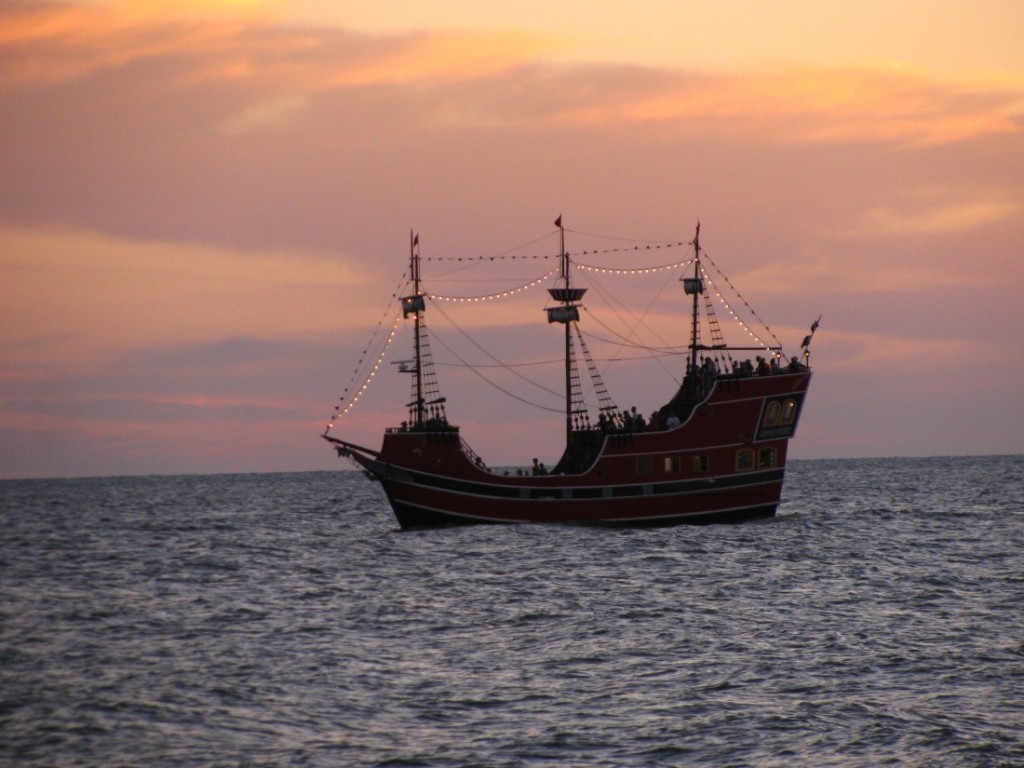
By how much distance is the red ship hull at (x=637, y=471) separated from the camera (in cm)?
6016

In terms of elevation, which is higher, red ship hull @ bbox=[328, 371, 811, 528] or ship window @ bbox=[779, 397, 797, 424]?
ship window @ bbox=[779, 397, 797, 424]

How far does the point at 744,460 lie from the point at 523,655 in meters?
32.8

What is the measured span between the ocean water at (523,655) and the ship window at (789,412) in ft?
21.3

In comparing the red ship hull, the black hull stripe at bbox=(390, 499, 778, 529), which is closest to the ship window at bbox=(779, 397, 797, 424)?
the red ship hull

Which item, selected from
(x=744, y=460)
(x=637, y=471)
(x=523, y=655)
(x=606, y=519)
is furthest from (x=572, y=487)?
(x=523, y=655)

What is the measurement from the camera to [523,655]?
30.4 m

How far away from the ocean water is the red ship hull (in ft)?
13.5

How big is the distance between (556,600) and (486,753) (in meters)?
17.0

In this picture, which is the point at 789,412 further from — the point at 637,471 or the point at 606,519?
the point at 606,519

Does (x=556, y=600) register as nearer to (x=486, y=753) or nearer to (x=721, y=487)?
(x=486, y=753)

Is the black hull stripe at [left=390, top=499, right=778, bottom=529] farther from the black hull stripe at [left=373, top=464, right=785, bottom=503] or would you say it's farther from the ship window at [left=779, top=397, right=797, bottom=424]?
the ship window at [left=779, top=397, right=797, bottom=424]

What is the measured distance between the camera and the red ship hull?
2368 inches

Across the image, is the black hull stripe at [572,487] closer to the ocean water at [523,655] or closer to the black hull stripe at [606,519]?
the black hull stripe at [606,519]

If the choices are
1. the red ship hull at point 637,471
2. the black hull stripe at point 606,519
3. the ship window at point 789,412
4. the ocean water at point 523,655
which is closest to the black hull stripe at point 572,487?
the red ship hull at point 637,471
